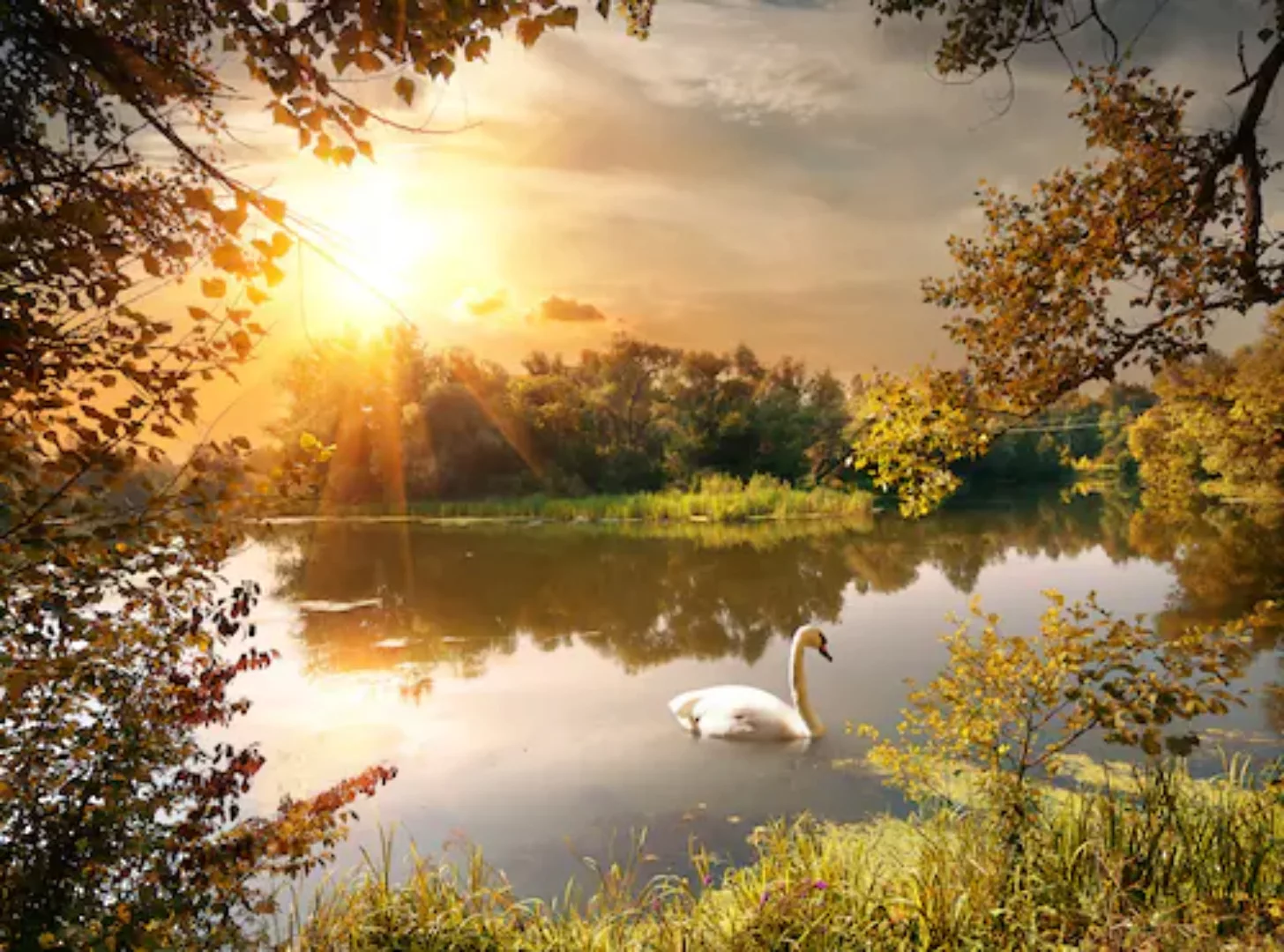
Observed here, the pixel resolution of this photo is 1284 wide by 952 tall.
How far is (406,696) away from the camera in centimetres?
765

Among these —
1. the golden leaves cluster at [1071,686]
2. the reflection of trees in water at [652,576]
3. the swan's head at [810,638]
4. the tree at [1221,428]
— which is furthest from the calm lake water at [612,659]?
the tree at [1221,428]

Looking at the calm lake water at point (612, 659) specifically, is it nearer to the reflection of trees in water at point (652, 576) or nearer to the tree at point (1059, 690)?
the reflection of trees in water at point (652, 576)

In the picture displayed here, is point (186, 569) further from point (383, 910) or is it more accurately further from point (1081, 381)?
point (1081, 381)

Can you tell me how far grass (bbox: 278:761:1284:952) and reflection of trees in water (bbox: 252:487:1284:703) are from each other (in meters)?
5.30

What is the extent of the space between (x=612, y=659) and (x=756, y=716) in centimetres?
297

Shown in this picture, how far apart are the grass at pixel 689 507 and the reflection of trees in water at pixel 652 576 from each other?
7.54ft

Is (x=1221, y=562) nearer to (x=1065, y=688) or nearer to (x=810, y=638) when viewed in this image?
(x=810, y=638)

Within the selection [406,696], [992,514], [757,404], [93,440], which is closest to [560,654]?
[406,696]

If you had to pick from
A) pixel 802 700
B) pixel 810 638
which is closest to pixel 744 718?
pixel 802 700

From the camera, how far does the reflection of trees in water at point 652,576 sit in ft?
32.5

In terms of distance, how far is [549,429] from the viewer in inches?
1187

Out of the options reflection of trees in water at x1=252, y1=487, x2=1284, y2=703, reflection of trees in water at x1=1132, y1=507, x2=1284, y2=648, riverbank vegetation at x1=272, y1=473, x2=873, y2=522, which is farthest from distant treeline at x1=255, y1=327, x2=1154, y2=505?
reflection of trees in water at x1=1132, y1=507, x2=1284, y2=648

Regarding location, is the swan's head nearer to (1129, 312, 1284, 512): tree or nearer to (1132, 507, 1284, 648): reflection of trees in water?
(1129, 312, 1284, 512): tree

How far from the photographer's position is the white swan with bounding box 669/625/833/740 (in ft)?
20.6
